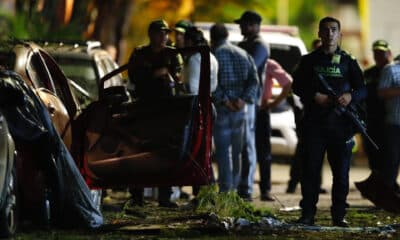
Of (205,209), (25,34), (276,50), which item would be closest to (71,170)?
(205,209)

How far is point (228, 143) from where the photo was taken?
61.8 ft

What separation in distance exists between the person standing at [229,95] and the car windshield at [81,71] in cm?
131

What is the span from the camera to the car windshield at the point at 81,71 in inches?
741

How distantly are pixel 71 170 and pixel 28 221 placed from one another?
86 cm

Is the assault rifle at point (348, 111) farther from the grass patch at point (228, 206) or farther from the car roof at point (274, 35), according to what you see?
the car roof at point (274, 35)

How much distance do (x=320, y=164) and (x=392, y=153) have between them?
2985 mm

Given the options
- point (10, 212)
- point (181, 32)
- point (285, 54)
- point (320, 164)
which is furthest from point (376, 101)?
point (10, 212)

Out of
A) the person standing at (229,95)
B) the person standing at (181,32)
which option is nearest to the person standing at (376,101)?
the person standing at (229,95)

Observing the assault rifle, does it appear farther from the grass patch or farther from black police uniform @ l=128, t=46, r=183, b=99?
black police uniform @ l=128, t=46, r=183, b=99

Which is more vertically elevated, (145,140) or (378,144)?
(145,140)

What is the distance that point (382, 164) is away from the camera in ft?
60.3

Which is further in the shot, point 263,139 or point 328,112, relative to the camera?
point 263,139

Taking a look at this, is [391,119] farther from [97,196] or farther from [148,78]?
[97,196]

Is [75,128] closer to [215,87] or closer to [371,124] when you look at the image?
[215,87]
